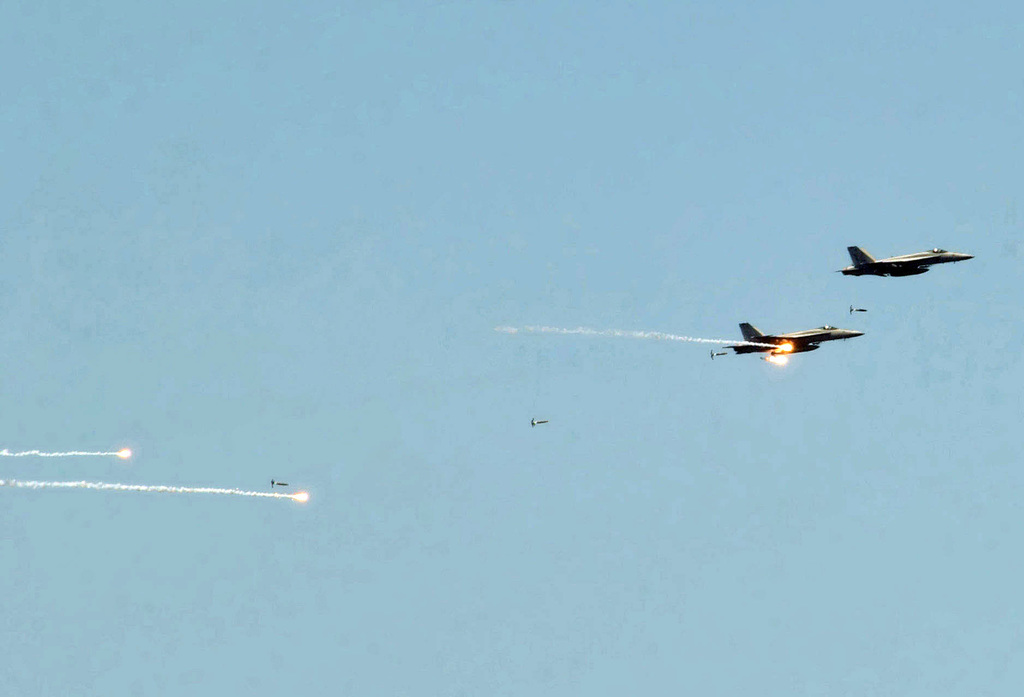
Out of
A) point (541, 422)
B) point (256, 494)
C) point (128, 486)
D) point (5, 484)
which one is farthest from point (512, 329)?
point (5, 484)

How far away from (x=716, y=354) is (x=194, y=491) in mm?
65579

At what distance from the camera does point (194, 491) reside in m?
162

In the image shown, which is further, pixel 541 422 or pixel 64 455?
pixel 541 422

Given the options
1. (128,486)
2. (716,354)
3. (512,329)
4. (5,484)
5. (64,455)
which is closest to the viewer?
(5,484)

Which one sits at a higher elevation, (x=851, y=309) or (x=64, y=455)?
(x=851, y=309)

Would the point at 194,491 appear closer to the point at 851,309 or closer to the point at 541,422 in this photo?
the point at 541,422

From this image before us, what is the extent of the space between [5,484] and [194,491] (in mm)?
25099

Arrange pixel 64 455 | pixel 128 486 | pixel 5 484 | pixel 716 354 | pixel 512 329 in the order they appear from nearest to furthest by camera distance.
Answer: pixel 5 484 → pixel 128 486 → pixel 64 455 → pixel 512 329 → pixel 716 354

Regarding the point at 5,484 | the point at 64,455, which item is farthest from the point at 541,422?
the point at 5,484

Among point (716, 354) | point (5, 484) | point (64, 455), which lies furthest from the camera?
point (716, 354)

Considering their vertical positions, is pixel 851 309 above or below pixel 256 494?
above

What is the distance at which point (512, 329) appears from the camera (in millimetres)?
184375

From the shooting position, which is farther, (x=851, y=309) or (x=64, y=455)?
(x=851, y=309)

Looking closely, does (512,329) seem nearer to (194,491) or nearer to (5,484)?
(194,491)
